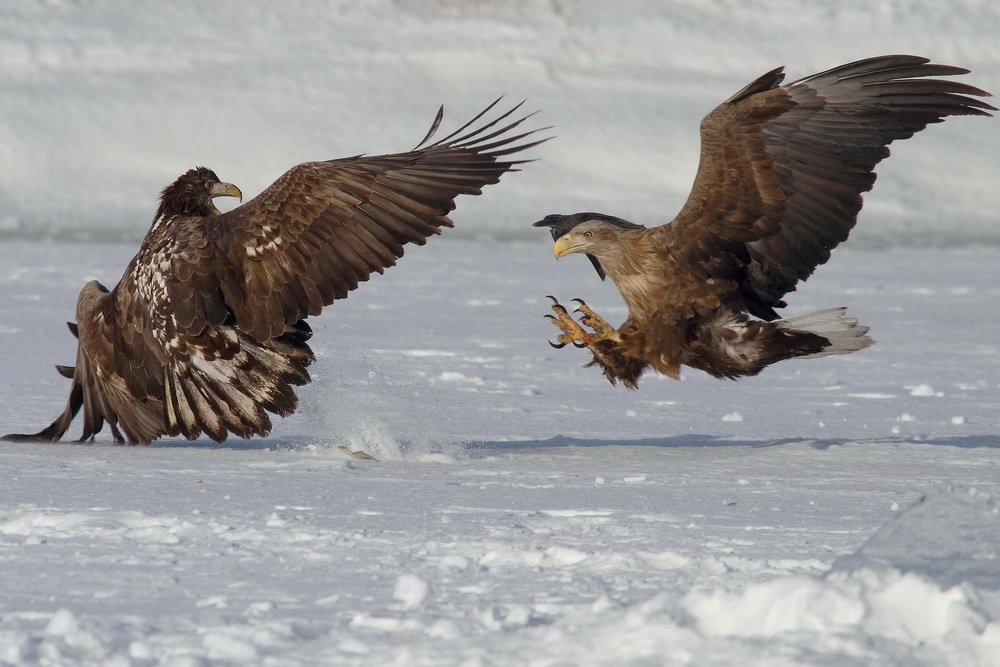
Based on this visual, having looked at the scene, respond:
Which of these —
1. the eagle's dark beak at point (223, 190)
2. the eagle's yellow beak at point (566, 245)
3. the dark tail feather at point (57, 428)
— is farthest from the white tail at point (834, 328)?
the dark tail feather at point (57, 428)

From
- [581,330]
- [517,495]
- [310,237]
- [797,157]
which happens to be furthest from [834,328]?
[310,237]

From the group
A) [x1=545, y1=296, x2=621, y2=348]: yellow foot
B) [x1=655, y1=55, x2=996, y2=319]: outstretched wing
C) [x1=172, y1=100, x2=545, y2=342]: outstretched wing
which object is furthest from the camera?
[x1=545, y1=296, x2=621, y2=348]: yellow foot

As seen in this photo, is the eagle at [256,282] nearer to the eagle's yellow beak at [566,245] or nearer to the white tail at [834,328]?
the eagle's yellow beak at [566,245]

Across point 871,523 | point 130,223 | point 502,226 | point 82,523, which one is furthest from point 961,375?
point 130,223

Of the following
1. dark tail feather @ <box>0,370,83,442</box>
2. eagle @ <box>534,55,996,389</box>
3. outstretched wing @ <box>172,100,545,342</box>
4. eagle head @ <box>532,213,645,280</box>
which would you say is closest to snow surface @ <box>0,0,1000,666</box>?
dark tail feather @ <box>0,370,83,442</box>

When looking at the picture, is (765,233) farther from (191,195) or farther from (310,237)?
(191,195)

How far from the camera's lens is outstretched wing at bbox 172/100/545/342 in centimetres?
479

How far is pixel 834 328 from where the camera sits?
5.07 m

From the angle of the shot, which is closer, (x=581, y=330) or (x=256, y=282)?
(x=256, y=282)

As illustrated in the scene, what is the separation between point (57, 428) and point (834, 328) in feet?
9.22

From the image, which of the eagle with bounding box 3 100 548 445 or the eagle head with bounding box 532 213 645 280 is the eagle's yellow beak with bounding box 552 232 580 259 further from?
the eagle with bounding box 3 100 548 445

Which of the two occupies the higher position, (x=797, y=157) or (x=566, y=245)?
(x=797, y=157)

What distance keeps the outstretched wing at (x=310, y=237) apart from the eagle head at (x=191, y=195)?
0.34 metres

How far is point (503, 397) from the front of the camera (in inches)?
262
